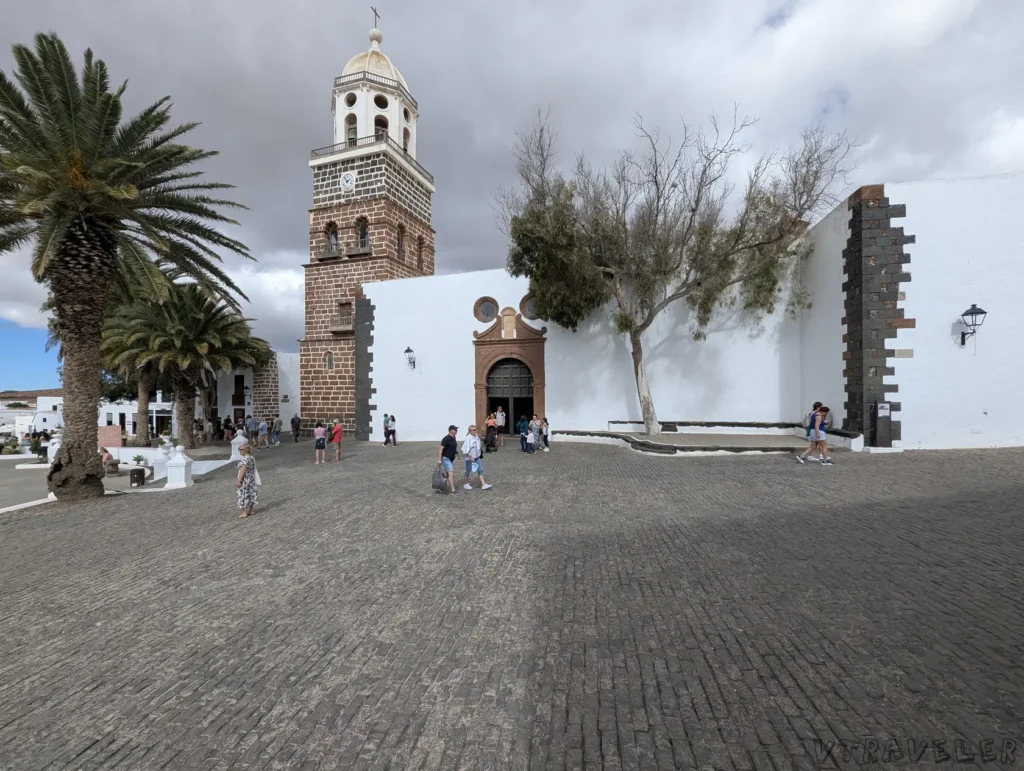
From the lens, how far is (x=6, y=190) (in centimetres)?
904

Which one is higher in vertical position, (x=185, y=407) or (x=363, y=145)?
(x=363, y=145)

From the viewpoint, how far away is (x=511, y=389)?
61.3 ft

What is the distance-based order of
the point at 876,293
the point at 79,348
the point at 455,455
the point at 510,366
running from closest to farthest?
1. the point at 455,455
2. the point at 79,348
3. the point at 876,293
4. the point at 510,366

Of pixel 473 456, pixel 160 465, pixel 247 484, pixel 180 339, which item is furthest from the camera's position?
pixel 180 339

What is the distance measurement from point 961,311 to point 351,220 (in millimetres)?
22675

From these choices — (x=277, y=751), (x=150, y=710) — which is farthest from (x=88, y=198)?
(x=277, y=751)

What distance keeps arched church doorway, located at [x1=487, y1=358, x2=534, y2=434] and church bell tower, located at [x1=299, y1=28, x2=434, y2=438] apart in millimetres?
7585

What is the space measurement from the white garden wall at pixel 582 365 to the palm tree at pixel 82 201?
9.16m

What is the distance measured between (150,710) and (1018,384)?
629 inches

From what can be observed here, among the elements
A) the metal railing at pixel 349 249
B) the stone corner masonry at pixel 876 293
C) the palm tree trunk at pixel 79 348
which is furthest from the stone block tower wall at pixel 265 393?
the stone corner masonry at pixel 876 293

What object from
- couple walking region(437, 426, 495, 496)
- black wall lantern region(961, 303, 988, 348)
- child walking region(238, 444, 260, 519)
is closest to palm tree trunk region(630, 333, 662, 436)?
black wall lantern region(961, 303, 988, 348)

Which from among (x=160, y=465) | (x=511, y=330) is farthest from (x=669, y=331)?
(x=160, y=465)

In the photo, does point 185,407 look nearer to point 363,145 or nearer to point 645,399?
point 363,145

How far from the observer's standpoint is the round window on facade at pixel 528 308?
18.0 meters
